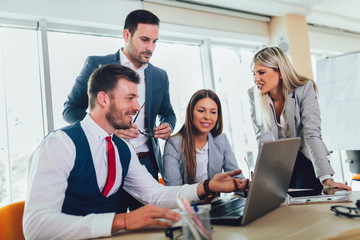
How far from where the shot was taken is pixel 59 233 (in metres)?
0.98

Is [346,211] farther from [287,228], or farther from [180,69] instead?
[180,69]

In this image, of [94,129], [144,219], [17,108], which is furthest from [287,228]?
[17,108]

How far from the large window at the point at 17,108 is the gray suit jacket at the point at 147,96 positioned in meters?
1.14

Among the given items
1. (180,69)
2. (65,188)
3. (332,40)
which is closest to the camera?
(65,188)

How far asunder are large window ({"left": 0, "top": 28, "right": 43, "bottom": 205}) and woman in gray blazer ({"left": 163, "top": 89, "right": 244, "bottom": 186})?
153 centimetres

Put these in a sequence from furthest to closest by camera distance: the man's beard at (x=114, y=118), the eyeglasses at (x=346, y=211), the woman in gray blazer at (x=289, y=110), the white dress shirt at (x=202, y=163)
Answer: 1. the white dress shirt at (x=202, y=163)
2. the woman in gray blazer at (x=289, y=110)
3. the man's beard at (x=114, y=118)
4. the eyeglasses at (x=346, y=211)

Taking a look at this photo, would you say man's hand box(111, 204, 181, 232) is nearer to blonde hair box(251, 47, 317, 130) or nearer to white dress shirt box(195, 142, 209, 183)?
white dress shirt box(195, 142, 209, 183)

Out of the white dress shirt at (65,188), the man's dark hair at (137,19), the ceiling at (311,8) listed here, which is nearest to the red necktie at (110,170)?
the white dress shirt at (65,188)

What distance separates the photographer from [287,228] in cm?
92

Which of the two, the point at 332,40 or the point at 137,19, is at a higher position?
the point at 332,40

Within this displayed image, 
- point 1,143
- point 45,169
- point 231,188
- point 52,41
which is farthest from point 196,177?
point 52,41

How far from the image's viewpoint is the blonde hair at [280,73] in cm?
204

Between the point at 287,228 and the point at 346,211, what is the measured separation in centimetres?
24

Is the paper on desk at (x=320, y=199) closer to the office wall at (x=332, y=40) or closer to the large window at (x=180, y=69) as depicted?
the large window at (x=180, y=69)
